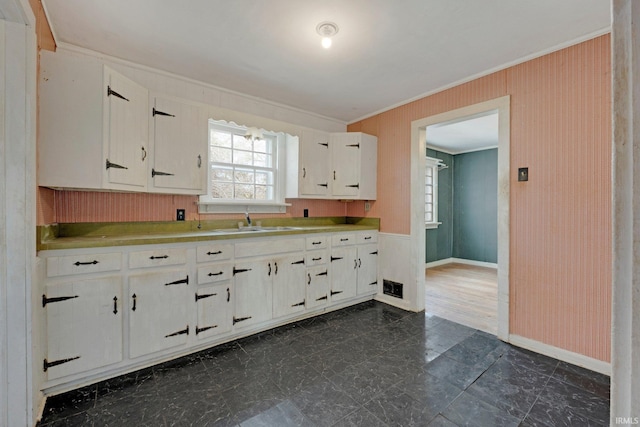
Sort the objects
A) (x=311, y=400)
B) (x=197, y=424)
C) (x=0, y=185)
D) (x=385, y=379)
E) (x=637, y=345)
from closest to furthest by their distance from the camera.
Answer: (x=637, y=345) → (x=0, y=185) → (x=197, y=424) → (x=311, y=400) → (x=385, y=379)

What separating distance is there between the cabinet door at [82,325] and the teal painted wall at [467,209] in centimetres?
527

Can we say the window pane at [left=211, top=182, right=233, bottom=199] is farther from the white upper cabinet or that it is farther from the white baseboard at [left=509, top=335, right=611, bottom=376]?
the white baseboard at [left=509, top=335, right=611, bottom=376]

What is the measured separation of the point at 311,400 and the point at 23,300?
5.65ft

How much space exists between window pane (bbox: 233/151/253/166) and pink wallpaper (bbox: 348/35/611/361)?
2.51m

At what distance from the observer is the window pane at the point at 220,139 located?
3.16 m

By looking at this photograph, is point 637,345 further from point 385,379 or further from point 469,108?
point 469,108

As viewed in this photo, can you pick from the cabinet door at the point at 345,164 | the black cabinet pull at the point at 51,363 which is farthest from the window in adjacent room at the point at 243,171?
the black cabinet pull at the point at 51,363

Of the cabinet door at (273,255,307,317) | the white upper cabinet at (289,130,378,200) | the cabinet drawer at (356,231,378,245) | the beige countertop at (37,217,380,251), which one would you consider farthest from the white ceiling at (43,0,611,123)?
the cabinet door at (273,255,307,317)

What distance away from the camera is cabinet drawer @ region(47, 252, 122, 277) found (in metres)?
1.83

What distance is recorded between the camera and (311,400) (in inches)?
72.1

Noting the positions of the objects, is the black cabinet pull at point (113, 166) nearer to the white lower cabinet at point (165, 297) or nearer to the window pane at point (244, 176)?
the white lower cabinet at point (165, 297)

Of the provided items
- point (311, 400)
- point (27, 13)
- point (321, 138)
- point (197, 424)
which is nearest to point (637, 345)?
point (311, 400)

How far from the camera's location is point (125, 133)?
89.6 inches

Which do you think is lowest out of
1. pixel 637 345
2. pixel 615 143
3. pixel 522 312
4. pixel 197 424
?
pixel 197 424
